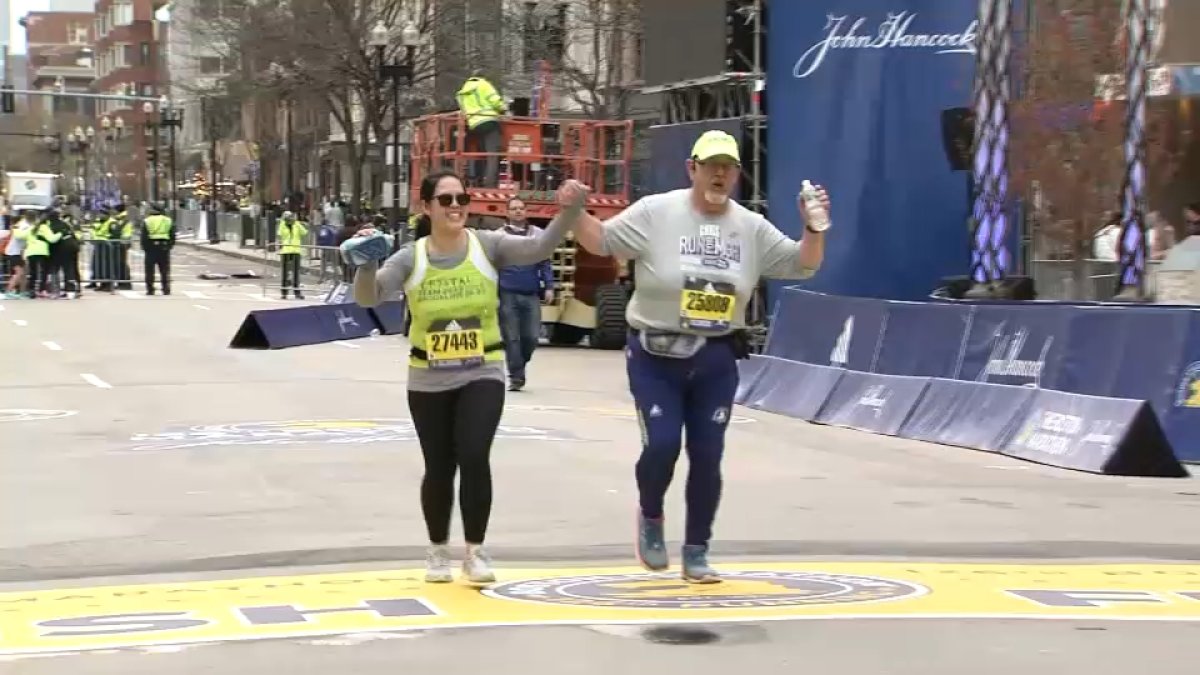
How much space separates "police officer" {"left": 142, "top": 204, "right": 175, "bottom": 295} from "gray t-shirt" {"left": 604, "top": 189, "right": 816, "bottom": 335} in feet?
103

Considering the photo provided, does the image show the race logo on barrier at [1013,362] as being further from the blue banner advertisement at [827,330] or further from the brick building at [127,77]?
the brick building at [127,77]

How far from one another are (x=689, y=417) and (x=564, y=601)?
950 mm

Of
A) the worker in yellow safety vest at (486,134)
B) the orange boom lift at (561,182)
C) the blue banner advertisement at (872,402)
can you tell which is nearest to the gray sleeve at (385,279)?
the blue banner advertisement at (872,402)

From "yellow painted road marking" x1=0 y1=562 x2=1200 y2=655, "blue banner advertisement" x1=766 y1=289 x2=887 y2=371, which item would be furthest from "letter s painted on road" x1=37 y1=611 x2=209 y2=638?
"blue banner advertisement" x1=766 y1=289 x2=887 y2=371

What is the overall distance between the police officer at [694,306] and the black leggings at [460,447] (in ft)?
2.12

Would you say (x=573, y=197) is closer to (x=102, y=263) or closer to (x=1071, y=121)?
(x=1071, y=121)

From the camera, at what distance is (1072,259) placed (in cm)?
2283

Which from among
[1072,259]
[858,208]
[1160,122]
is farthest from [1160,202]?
[858,208]

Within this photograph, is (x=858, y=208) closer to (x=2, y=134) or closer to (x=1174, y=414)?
(x=1174, y=414)

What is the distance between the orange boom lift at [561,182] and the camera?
25.0m

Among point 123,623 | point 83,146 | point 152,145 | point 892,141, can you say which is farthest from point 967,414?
point 83,146

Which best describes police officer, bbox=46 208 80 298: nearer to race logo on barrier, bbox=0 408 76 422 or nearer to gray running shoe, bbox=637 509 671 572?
race logo on barrier, bbox=0 408 76 422

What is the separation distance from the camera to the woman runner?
25.2 feet

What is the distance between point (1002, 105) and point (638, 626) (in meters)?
14.6
